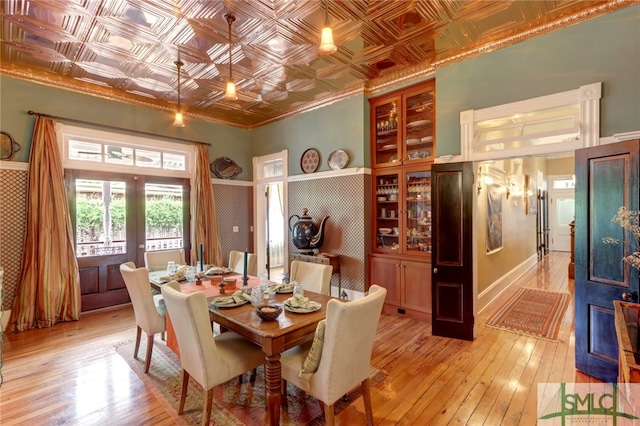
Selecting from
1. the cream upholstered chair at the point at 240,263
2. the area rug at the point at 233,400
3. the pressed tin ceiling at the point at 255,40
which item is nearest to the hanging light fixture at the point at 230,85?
the pressed tin ceiling at the point at 255,40

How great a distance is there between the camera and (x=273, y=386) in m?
1.96

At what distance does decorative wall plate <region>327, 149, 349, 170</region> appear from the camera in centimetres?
474

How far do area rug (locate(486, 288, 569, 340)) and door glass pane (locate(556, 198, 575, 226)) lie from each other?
6.16 m

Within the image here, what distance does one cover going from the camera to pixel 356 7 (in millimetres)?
2822

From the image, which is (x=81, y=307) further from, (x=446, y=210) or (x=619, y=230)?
(x=619, y=230)

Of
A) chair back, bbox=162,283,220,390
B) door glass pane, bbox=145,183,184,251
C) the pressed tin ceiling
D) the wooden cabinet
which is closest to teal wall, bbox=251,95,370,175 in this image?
the pressed tin ceiling

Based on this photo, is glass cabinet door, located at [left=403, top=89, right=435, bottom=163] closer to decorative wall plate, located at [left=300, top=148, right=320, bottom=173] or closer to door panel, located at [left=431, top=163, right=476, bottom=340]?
door panel, located at [left=431, top=163, right=476, bottom=340]

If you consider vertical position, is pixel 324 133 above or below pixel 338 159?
above

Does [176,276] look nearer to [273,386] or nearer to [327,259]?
[273,386]

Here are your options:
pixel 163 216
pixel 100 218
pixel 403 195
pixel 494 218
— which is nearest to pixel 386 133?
pixel 403 195

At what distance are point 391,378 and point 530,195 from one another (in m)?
6.81

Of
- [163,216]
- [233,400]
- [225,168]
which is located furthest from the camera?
[225,168]

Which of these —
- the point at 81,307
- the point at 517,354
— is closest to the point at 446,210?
the point at 517,354

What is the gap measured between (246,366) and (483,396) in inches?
77.1
